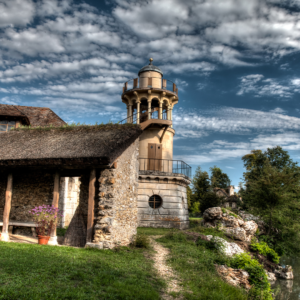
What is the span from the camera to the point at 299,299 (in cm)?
1223

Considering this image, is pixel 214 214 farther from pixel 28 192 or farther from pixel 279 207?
pixel 28 192

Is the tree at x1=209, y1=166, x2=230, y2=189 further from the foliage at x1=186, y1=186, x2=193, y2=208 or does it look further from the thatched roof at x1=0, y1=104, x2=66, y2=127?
the thatched roof at x1=0, y1=104, x2=66, y2=127

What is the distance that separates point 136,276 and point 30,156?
5945 millimetres

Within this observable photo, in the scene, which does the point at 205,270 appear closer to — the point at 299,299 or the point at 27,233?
the point at 299,299

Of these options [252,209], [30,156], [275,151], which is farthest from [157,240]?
[275,151]

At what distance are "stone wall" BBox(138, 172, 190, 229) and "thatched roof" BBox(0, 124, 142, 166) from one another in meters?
8.56

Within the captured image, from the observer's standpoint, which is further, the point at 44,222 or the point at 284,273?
the point at 284,273

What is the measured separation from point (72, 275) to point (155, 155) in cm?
1572

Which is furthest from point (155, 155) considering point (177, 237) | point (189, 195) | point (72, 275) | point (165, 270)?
point (72, 275)

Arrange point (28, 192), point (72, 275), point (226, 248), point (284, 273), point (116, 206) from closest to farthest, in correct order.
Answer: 1. point (72, 275)
2. point (116, 206)
3. point (28, 192)
4. point (226, 248)
5. point (284, 273)

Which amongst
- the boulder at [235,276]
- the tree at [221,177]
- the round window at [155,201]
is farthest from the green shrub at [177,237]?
the tree at [221,177]

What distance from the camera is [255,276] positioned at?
9.15m

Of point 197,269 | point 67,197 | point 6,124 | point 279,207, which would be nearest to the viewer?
point 197,269

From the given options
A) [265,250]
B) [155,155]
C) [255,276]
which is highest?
[155,155]
